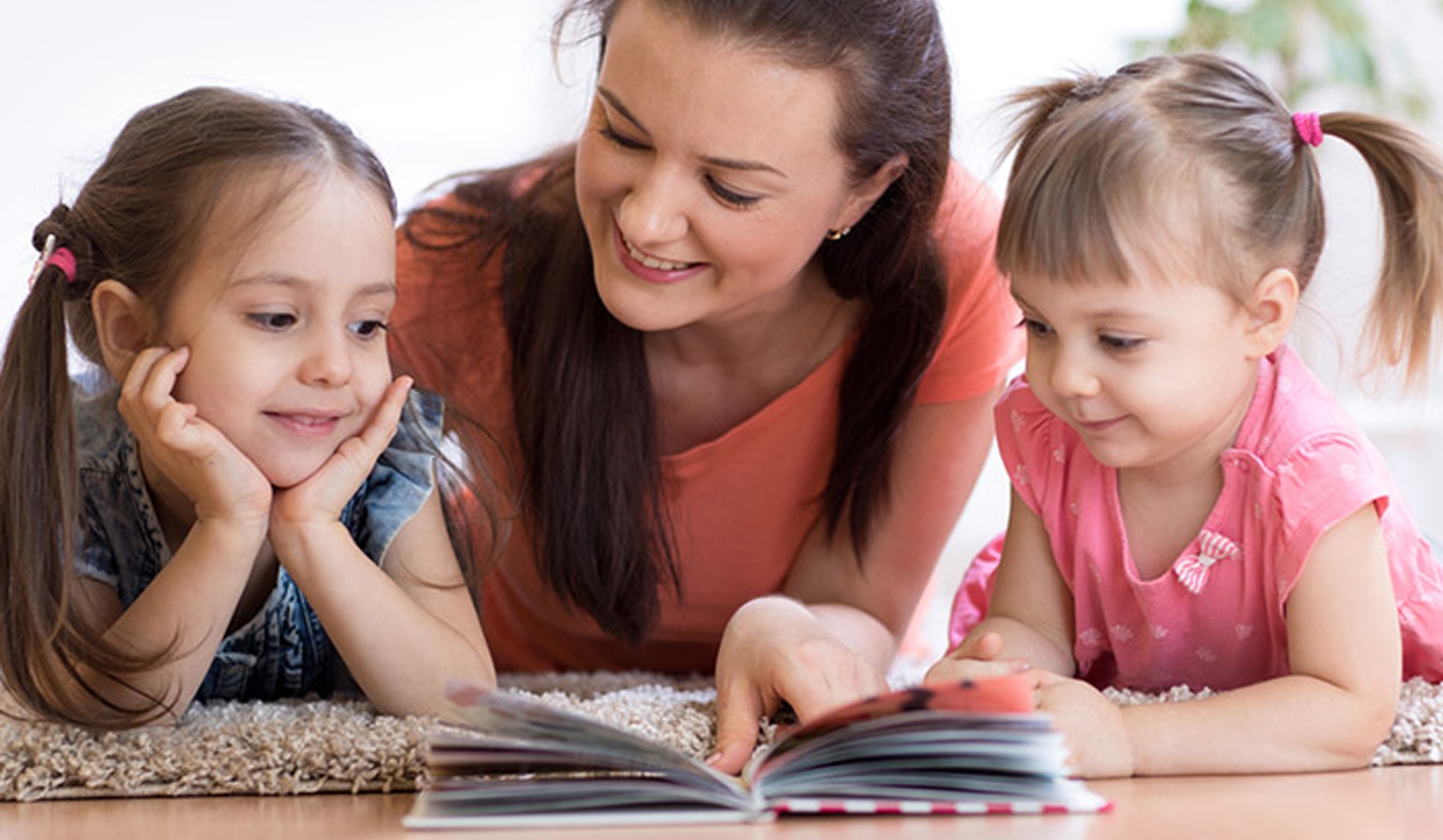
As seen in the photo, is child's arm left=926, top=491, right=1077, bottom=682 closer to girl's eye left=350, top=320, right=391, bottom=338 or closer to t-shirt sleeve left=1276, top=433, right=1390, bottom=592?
t-shirt sleeve left=1276, top=433, right=1390, bottom=592

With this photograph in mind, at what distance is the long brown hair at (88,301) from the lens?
1397 mm

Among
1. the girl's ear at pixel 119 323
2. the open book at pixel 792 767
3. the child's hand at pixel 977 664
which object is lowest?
the child's hand at pixel 977 664

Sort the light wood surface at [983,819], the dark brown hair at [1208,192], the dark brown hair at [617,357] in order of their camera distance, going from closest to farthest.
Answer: the light wood surface at [983,819], the dark brown hair at [1208,192], the dark brown hair at [617,357]

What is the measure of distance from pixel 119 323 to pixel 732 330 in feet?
2.22

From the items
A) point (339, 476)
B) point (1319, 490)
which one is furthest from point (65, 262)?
point (1319, 490)

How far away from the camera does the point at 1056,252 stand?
1362 millimetres

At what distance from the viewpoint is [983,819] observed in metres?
1.08

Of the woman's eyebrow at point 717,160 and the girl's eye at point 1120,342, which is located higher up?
the woman's eyebrow at point 717,160

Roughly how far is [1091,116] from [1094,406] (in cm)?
24

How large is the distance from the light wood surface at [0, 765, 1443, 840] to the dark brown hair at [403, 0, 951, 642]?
0.59m

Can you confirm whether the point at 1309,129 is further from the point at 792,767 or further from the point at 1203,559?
the point at 792,767

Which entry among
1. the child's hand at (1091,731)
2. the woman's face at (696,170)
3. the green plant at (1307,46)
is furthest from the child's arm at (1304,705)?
the green plant at (1307,46)

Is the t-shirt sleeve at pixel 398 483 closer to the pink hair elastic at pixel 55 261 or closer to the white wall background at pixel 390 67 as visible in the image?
the pink hair elastic at pixel 55 261

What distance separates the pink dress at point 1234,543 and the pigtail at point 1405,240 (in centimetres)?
7
